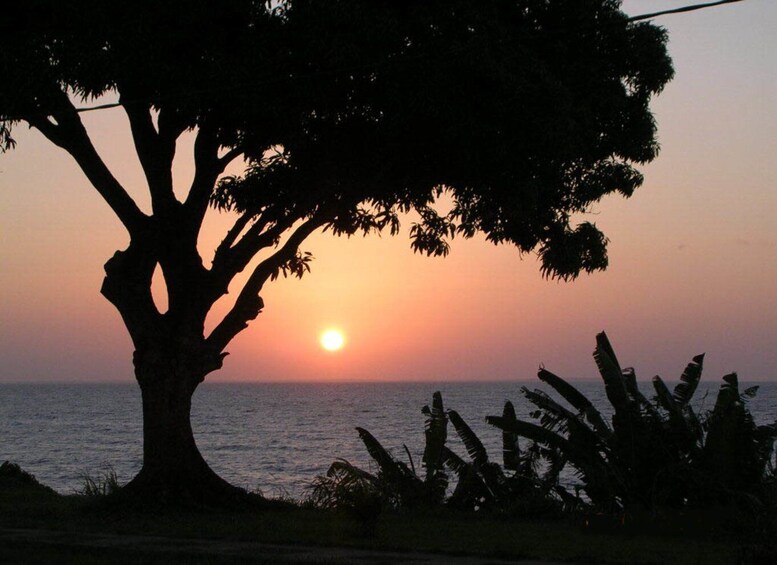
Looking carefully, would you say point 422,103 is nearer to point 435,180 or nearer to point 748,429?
point 435,180

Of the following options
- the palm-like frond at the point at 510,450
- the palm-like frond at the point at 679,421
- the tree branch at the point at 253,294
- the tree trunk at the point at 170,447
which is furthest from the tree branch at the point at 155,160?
the palm-like frond at the point at 679,421

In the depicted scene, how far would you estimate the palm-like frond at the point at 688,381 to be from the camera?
67.1 ft

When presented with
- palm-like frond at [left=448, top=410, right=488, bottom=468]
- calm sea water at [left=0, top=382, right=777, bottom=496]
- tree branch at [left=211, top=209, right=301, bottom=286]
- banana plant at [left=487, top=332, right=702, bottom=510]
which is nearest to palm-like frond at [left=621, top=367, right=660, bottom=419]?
banana plant at [left=487, top=332, right=702, bottom=510]

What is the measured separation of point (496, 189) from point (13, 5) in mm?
9050

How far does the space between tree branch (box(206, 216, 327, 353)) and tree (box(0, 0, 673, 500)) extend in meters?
0.04

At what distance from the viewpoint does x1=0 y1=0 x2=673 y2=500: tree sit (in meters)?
17.0

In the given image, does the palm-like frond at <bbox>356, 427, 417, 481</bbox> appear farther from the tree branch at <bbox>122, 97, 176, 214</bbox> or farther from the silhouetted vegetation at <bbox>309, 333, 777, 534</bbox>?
the tree branch at <bbox>122, 97, 176, 214</bbox>

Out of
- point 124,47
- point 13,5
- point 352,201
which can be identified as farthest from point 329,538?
point 13,5

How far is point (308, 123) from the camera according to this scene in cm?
1906

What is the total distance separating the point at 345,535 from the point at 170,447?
4.43 m

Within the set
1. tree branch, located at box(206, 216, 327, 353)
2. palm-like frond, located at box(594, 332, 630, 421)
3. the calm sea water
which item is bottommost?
the calm sea water

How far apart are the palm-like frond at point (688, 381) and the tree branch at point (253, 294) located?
7.52m

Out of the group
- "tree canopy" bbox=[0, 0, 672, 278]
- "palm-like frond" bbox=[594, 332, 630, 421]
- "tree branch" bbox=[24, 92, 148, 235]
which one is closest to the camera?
"tree canopy" bbox=[0, 0, 672, 278]

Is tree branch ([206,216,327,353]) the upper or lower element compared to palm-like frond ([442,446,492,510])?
upper
